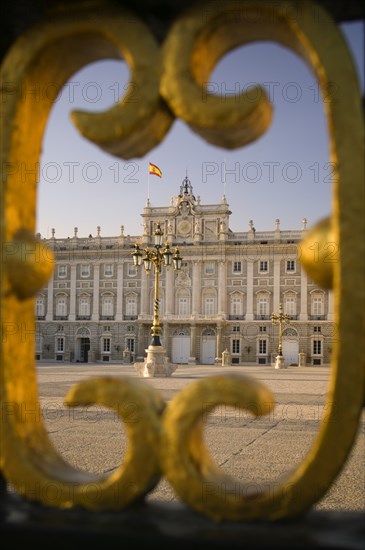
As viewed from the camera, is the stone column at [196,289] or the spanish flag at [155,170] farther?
the stone column at [196,289]

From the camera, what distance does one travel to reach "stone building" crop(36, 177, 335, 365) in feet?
138

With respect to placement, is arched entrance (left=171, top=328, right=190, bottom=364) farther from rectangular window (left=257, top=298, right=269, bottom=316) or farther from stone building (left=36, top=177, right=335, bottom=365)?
rectangular window (left=257, top=298, right=269, bottom=316)

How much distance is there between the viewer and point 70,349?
149 ft

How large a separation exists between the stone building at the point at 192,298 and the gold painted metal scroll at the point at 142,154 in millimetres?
39957

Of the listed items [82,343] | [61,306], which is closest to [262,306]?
[82,343]

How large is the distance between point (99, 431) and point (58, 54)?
5111mm

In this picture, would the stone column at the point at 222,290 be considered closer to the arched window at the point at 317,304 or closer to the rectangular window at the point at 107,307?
the arched window at the point at 317,304

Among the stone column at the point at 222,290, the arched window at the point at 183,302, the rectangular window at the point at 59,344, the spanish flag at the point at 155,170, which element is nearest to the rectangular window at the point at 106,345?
the rectangular window at the point at 59,344

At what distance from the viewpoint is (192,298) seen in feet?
143

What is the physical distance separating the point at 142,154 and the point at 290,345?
1659 inches

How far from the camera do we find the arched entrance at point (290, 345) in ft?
137

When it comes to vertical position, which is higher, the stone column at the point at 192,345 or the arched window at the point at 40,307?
the arched window at the point at 40,307

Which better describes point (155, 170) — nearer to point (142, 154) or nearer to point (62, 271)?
point (62, 271)

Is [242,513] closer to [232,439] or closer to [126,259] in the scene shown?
[232,439]
